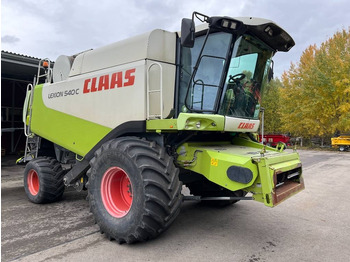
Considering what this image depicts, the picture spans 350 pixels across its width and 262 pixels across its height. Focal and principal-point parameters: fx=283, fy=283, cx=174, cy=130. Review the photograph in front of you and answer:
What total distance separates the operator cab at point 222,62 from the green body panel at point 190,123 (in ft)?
0.68

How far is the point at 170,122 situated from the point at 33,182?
148 inches

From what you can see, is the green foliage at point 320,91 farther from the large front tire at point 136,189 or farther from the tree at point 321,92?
the large front tire at point 136,189

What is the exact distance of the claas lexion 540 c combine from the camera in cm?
315

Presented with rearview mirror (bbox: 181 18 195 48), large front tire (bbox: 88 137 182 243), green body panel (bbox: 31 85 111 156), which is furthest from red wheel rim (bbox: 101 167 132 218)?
rearview mirror (bbox: 181 18 195 48)

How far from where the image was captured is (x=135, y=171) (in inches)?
126

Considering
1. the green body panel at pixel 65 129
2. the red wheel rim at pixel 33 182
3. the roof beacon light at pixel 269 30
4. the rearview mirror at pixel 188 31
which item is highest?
the roof beacon light at pixel 269 30

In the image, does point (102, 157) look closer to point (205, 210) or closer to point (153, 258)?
point (153, 258)

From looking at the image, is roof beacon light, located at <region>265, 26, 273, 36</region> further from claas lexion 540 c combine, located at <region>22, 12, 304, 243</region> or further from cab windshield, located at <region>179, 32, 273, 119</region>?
cab windshield, located at <region>179, 32, 273, 119</region>

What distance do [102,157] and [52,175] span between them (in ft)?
6.84

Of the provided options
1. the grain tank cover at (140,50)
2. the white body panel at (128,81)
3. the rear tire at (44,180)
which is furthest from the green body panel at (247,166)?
the rear tire at (44,180)

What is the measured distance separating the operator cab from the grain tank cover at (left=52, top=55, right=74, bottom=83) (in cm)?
239

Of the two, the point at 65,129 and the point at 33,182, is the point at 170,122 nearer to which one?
the point at 65,129

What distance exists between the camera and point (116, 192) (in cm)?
380

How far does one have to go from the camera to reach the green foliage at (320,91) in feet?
65.1
